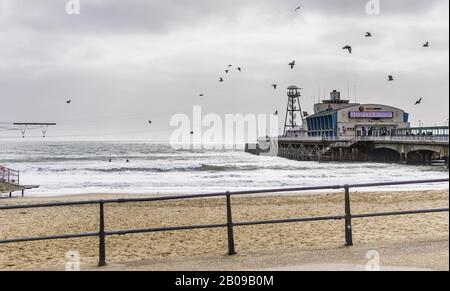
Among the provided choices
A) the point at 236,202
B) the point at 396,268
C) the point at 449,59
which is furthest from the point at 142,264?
the point at 236,202

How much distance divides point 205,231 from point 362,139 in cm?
5447

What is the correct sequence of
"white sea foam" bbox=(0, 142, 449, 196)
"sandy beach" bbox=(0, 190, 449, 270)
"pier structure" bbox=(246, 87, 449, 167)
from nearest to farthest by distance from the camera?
1. "sandy beach" bbox=(0, 190, 449, 270)
2. "white sea foam" bbox=(0, 142, 449, 196)
3. "pier structure" bbox=(246, 87, 449, 167)

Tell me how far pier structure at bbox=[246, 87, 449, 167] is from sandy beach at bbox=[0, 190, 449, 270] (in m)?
30.6

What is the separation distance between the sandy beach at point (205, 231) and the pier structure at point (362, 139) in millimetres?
30645

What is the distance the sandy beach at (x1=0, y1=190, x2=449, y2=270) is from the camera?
992 cm

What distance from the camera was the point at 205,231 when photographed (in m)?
13.4

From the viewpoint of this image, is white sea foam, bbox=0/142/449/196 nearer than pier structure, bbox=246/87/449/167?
Yes

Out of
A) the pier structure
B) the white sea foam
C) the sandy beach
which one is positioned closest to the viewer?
the sandy beach

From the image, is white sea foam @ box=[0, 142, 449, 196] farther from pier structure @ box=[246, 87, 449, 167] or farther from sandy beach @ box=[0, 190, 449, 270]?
sandy beach @ box=[0, 190, 449, 270]

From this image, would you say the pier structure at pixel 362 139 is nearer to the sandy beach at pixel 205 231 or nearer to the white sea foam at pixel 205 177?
the white sea foam at pixel 205 177

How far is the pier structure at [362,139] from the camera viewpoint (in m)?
55.9

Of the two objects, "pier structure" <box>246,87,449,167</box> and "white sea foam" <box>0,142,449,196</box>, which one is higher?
"pier structure" <box>246,87,449,167</box>

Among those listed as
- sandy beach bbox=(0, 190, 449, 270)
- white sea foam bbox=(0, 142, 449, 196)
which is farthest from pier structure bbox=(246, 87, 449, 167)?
sandy beach bbox=(0, 190, 449, 270)

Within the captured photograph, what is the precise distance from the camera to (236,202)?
2284 cm
